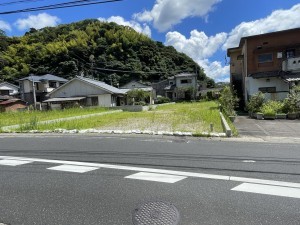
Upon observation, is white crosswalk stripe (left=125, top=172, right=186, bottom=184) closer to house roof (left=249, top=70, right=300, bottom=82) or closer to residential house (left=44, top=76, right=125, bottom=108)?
house roof (left=249, top=70, right=300, bottom=82)

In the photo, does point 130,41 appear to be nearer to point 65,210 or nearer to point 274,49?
point 274,49

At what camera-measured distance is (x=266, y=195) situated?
156 inches

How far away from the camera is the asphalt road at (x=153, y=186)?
3420mm

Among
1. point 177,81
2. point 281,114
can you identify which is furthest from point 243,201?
point 177,81

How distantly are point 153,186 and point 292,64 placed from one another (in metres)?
20.6

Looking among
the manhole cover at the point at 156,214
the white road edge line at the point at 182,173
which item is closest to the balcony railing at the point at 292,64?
the white road edge line at the point at 182,173

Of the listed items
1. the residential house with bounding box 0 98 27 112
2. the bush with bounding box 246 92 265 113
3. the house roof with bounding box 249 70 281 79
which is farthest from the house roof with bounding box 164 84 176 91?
the bush with bounding box 246 92 265 113

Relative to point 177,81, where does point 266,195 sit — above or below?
below

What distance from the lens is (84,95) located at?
133ft

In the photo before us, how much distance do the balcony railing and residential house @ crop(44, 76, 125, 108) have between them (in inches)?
970

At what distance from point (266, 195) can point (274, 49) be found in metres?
21.6

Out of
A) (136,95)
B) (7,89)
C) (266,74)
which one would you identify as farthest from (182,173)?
(7,89)

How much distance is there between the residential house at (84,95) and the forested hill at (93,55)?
2213cm

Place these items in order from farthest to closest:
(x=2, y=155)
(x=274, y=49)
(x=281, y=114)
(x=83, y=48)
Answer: (x=83, y=48) < (x=274, y=49) < (x=281, y=114) < (x=2, y=155)
